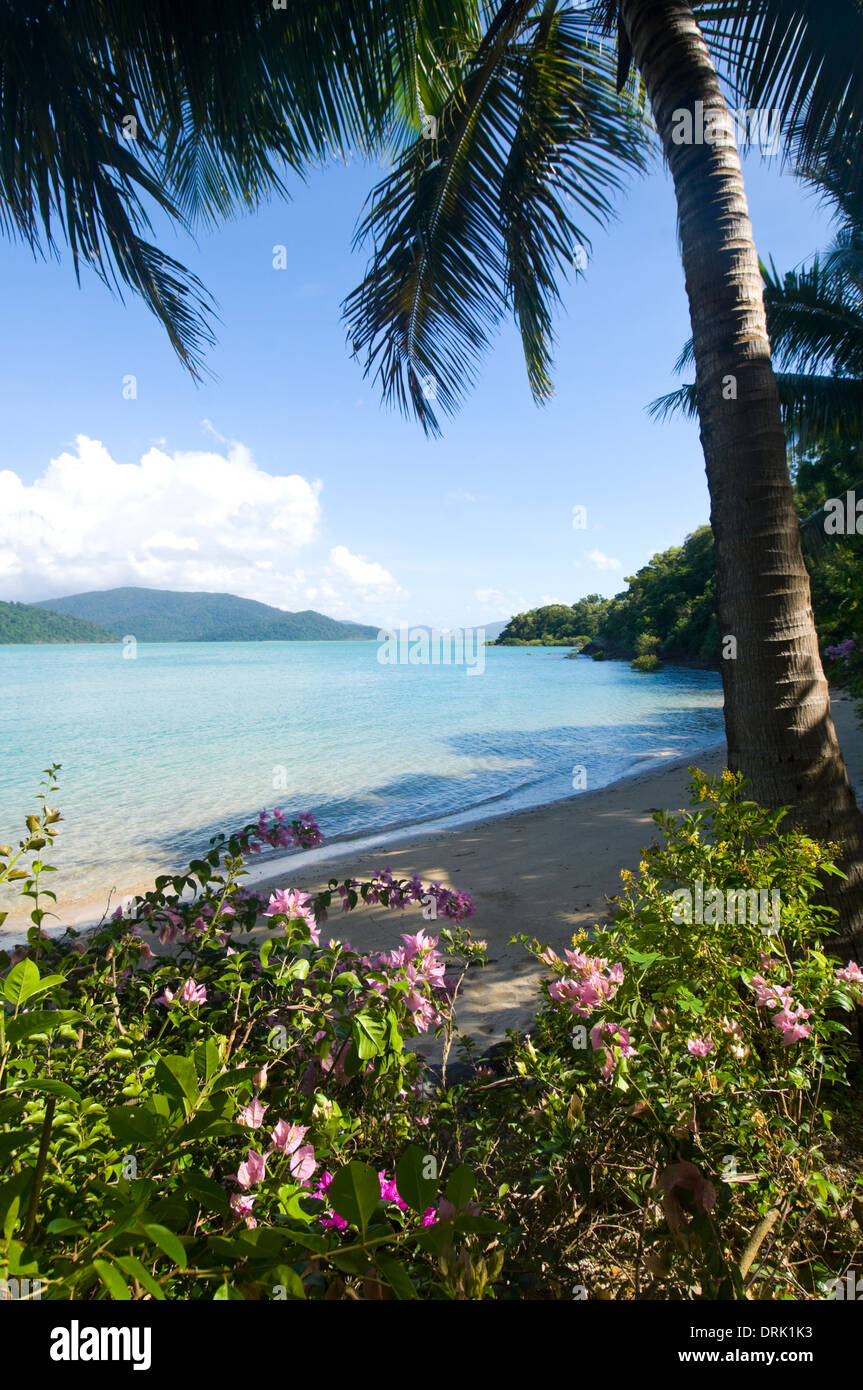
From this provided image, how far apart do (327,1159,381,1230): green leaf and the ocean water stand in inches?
276

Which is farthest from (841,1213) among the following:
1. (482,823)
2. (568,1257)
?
(482,823)

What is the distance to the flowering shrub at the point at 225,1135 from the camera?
2.21 feet

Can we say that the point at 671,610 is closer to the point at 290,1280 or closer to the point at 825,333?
the point at 825,333

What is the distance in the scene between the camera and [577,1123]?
1277mm

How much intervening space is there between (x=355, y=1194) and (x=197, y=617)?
575ft

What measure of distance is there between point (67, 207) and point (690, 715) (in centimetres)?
2132

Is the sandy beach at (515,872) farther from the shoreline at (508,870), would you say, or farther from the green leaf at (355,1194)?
the green leaf at (355,1194)

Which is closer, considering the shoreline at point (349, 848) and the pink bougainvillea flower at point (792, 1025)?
the pink bougainvillea flower at point (792, 1025)

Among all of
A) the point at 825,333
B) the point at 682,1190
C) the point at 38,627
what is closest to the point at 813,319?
the point at 825,333

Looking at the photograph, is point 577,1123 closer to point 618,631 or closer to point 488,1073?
point 488,1073

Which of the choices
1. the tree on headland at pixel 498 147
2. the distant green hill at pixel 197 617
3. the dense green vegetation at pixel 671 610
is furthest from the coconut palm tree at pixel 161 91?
the distant green hill at pixel 197 617

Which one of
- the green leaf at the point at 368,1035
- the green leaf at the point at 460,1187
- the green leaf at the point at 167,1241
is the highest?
the green leaf at the point at 167,1241

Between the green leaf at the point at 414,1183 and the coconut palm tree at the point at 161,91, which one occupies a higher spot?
the coconut palm tree at the point at 161,91

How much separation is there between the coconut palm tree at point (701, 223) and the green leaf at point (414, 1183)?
86.9 inches
